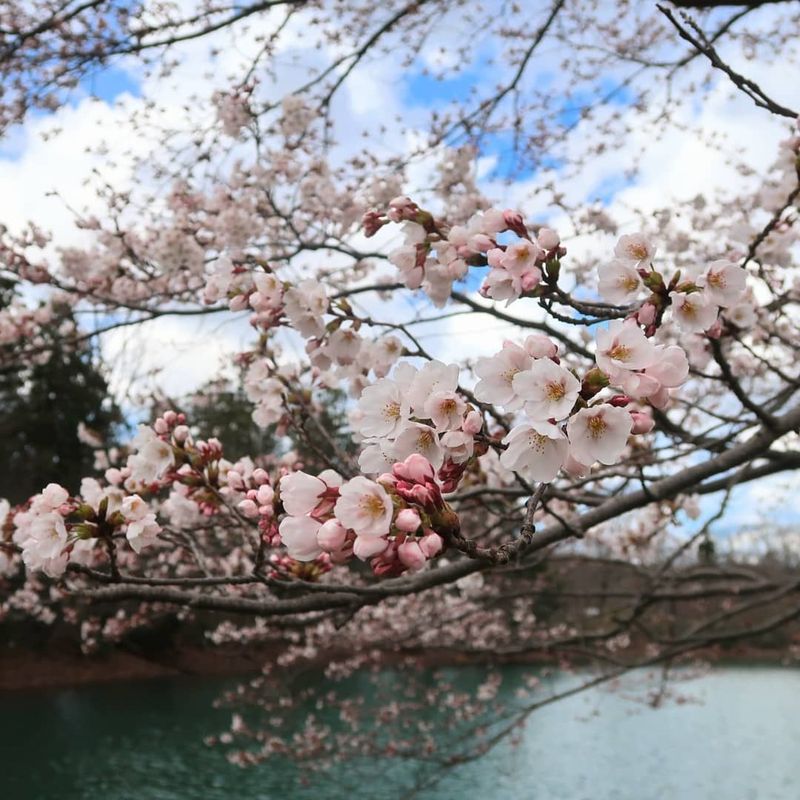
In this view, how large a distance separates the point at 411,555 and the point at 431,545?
3 centimetres

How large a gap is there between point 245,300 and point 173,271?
1.65m

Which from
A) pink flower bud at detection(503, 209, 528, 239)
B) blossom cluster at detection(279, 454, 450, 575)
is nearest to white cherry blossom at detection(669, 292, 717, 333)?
pink flower bud at detection(503, 209, 528, 239)

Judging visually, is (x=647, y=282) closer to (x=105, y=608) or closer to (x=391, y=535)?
(x=391, y=535)

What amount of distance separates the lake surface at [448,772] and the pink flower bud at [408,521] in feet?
24.1

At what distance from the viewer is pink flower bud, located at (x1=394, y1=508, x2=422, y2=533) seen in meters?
0.78

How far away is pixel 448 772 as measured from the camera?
655 cm

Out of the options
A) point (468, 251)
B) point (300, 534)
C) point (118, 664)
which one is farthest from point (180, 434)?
point (118, 664)

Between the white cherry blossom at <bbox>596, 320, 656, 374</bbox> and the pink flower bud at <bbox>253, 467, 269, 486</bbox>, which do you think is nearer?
the white cherry blossom at <bbox>596, 320, 656, 374</bbox>

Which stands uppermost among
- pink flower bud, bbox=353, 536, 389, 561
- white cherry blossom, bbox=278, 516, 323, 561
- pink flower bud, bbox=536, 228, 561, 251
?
pink flower bud, bbox=536, 228, 561, 251

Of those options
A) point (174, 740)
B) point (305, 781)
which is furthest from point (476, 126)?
point (174, 740)

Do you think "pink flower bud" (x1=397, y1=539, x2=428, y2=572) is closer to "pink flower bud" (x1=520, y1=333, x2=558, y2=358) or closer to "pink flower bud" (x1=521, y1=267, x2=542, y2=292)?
"pink flower bud" (x1=520, y1=333, x2=558, y2=358)

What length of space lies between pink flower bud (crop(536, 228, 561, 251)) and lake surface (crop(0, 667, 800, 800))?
23.0 ft

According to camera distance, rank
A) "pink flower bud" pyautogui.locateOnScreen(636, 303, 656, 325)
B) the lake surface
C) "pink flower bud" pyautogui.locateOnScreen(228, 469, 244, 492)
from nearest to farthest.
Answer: "pink flower bud" pyautogui.locateOnScreen(636, 303, 656, 325), "pink flower bud" pyautogui.locateOnScreen(228, 469, 244, 492), the lake surface

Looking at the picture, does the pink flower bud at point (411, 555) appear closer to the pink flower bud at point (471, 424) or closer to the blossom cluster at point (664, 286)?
the pink flower bud at point (471, 424)
